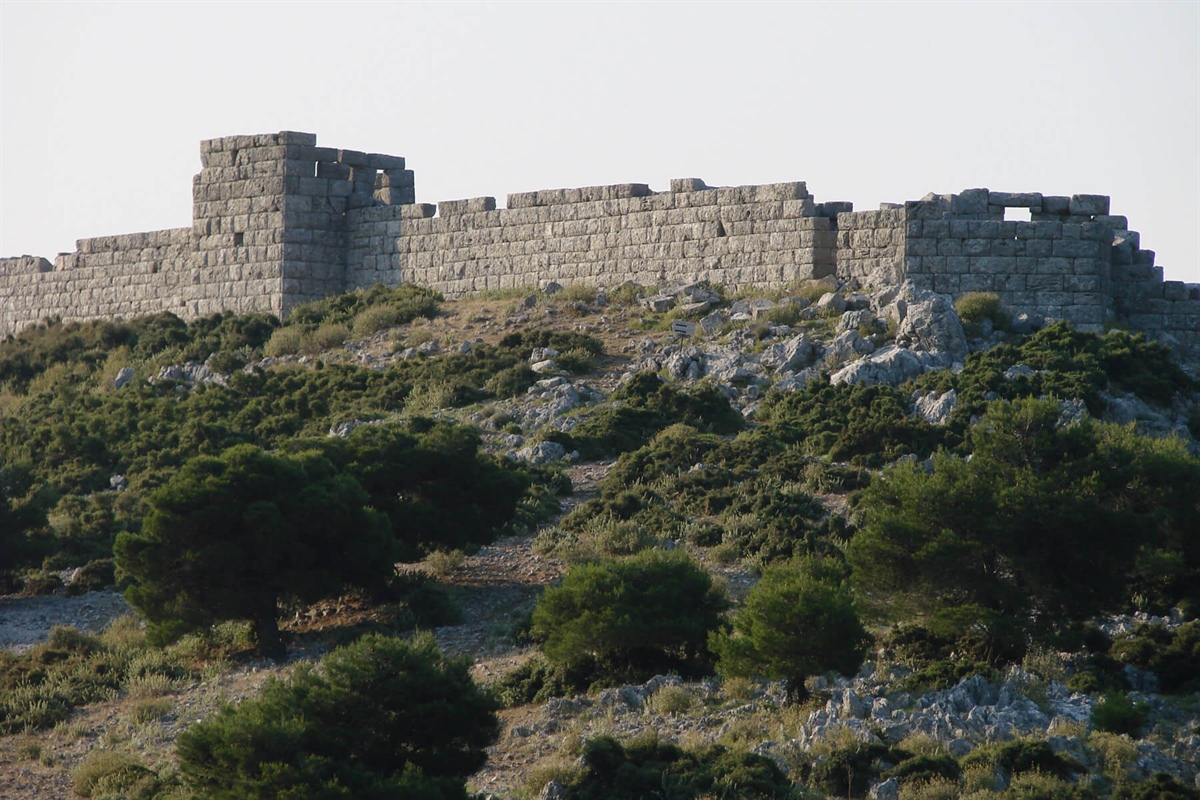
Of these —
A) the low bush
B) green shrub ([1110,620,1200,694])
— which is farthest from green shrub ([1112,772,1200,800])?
the low bush

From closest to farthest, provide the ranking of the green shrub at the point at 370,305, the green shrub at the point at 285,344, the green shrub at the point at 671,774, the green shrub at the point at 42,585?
the green shrub at the point at 671,774 < the green shrub at the point at 42,585 < the green shrub at the point at 285,344 < the green shrub at the point at 370,305

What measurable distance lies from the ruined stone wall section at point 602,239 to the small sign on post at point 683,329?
3.90 feet

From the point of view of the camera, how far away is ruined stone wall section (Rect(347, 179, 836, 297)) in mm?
24422

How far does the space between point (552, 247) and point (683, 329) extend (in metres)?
3.63

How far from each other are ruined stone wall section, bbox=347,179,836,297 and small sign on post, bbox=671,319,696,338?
1.19 m

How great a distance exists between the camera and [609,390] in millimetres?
22734

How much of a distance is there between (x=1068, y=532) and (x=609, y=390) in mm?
9215

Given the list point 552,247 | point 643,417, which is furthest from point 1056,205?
point 552,247

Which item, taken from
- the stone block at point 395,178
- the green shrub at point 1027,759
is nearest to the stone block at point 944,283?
the stone block at point 395,178

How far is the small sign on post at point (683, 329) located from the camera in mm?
23891

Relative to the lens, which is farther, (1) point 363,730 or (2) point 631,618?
(2) point 631,618

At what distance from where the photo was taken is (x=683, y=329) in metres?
24.0

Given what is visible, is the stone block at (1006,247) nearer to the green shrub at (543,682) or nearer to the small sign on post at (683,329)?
the small sign on post at (683,329)

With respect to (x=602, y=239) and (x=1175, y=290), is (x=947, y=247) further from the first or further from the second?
(x=602, y=239)
